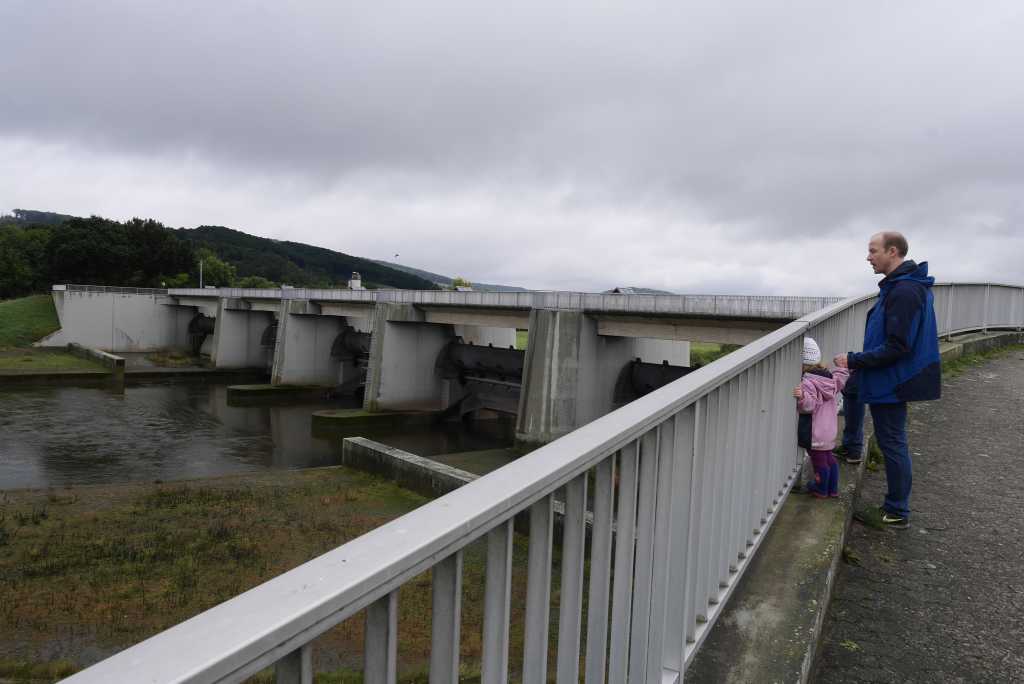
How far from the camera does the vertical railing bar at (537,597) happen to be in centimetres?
152

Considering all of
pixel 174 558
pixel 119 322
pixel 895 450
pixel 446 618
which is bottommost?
pixel 174 558

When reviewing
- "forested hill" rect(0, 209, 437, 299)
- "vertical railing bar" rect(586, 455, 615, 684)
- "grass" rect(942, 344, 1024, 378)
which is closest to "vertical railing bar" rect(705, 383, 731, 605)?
"vertical railing bar" rect(586, 455, 615, 684)

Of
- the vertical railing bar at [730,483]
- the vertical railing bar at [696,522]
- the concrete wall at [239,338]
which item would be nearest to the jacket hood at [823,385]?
the vertical railing bar at [730,483]

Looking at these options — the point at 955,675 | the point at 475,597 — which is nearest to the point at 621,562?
the point at 955,675

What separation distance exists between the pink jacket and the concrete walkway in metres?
0.65

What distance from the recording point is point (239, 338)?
46.4 meters

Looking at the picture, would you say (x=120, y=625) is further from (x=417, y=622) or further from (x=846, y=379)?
(x=846, y=379)

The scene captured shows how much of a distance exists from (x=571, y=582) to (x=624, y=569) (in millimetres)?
352

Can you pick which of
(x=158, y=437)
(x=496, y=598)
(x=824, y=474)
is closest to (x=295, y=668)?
(x=496, y=598)

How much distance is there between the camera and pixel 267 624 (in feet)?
2.76

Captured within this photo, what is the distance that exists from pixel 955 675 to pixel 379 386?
29.0 m

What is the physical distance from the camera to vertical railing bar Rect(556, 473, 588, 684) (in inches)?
63.2

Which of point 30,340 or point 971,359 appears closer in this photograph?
point 971,359

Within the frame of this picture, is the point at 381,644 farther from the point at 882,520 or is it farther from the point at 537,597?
the point at 882,520
